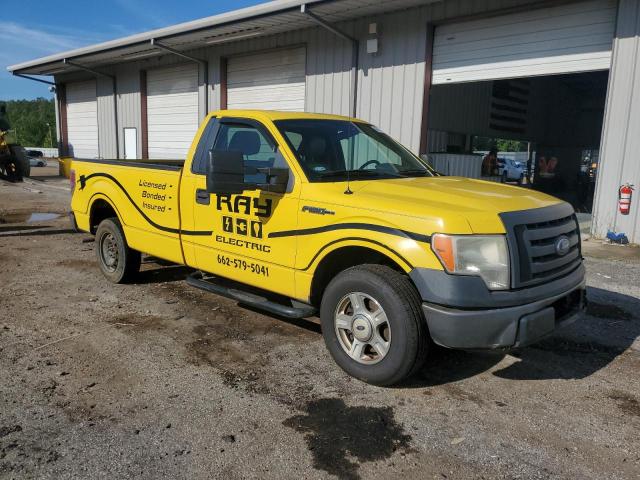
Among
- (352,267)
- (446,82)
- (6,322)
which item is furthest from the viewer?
(446,82)

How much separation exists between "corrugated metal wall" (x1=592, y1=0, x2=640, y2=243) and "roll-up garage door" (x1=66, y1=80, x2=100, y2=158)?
19.7 meters

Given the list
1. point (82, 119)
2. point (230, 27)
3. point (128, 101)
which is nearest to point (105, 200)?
point (230, 27)

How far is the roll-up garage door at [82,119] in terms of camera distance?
73.4ft

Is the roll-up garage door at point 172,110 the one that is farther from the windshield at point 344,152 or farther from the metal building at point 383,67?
the windshield at point 344,152

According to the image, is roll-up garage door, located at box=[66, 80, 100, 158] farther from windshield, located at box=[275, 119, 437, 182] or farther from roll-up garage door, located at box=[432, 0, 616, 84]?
windshield, located at box=[275, 119, 437, 182]

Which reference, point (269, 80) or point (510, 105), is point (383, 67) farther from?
point (510, 105)

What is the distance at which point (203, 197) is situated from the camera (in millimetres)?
4871

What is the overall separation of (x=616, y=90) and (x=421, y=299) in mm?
7570

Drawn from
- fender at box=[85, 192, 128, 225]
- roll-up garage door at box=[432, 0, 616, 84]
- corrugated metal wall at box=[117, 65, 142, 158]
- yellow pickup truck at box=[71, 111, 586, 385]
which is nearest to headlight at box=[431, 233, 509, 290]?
yellow pickup truck at box=[71, 111, 586, 385]

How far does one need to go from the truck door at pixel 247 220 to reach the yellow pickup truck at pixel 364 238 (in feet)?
0.04

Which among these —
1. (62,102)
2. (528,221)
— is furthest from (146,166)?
(62,102)

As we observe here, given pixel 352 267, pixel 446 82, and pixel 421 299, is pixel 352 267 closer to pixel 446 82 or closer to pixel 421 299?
pixel 421 299

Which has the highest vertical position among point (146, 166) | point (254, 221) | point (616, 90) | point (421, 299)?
point (616, 90)

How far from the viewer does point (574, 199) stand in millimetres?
20453
